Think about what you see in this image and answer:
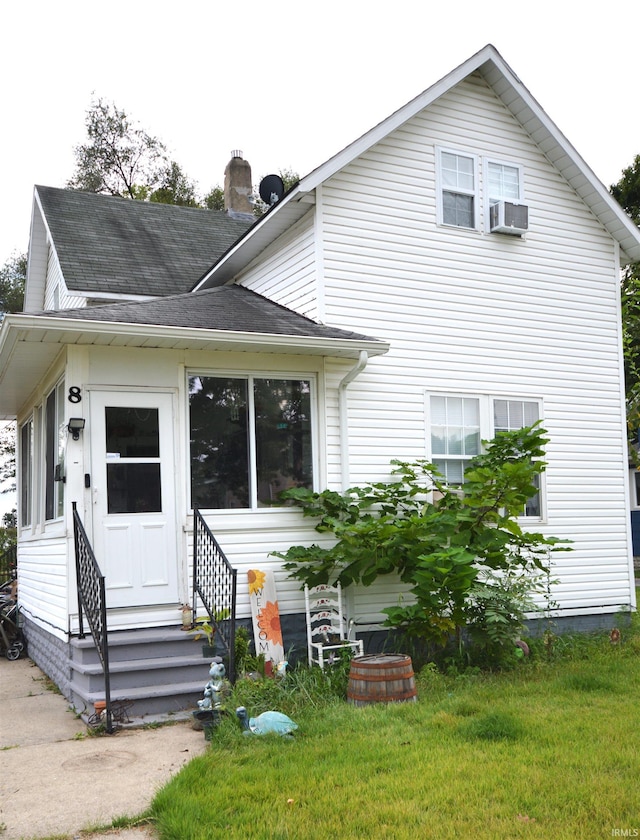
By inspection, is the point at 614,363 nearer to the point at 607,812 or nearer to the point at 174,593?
the point at 174,593

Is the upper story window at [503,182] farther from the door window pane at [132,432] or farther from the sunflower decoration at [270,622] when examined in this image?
the sunflower decoration at [270,622]

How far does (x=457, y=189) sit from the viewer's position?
33.2 ft

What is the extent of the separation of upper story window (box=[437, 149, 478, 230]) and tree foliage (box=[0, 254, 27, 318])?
18781 millimetres

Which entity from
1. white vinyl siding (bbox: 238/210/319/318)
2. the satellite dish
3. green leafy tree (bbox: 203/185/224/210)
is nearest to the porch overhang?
white vinyl siding (bbox: 238/210/319/318)

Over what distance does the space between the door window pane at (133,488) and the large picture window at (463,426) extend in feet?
10.5

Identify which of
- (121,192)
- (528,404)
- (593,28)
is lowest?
(528,404)

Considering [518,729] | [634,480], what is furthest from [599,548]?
[634,480]

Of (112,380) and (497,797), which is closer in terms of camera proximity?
(497,797)

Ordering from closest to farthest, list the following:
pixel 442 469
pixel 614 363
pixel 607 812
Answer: pixel 607 812 → pixel 442 469 → pixel 614 363

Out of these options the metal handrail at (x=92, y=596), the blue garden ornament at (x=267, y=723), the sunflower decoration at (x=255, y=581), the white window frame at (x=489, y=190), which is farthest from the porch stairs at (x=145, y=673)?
the white window frame at (x=489, y=190)

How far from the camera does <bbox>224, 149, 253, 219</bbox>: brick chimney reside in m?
17.9

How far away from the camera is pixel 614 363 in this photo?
1112 cm

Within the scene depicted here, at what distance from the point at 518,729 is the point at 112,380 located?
475cm

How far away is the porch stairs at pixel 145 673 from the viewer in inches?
271
